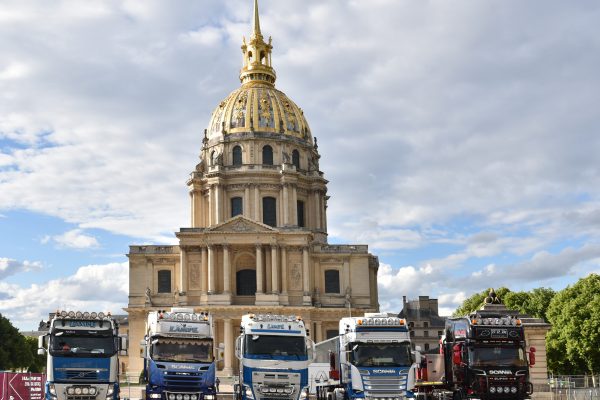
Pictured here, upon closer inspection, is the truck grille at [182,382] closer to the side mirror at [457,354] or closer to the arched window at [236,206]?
the side mirror at [457,354]

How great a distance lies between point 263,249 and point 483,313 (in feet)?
160

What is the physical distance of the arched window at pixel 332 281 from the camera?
82.6 meters

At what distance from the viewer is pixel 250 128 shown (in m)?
90.0

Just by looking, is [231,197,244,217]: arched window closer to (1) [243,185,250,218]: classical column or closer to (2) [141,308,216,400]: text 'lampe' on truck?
(1) [243,185,250,218]: classical column

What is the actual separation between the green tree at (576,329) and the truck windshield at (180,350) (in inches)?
1516

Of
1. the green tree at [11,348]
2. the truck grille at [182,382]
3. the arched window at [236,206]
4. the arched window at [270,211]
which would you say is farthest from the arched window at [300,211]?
the truck grille at [182,382]

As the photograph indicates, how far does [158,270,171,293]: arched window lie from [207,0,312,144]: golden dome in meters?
17.5

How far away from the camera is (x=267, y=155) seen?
89750mm

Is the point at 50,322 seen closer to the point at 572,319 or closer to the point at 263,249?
the point at 572,319

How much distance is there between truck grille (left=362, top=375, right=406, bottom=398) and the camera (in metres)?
29.9

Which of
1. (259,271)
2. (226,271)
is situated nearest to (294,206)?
(259,271)

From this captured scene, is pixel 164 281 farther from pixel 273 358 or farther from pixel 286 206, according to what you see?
pixel 273 358

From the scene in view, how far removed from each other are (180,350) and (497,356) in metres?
11.3

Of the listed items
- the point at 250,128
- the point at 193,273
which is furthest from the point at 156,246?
the point at 250,128
